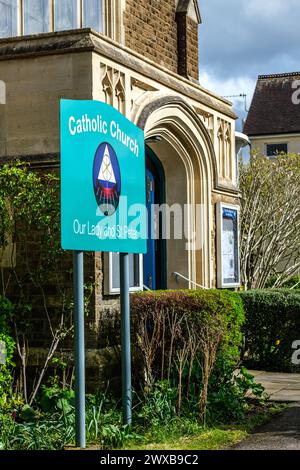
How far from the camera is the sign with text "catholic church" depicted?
6.68 metres

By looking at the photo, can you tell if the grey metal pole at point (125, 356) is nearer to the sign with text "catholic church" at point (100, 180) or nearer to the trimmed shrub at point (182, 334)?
the sign with text "catholic church" at point (100, 180)

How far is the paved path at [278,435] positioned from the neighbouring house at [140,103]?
1.98m

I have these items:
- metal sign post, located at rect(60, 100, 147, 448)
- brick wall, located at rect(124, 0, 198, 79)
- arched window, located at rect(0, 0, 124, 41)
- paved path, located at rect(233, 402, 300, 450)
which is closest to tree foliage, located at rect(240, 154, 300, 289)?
brick wall, located at rect(124, 0, 198, 79)

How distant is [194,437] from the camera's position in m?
7.65

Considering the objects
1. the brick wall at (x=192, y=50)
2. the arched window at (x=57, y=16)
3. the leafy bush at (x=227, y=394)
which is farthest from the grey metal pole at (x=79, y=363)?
the brick wall at (x=192, y=50)

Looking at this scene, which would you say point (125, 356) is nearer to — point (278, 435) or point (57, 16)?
point (278, 435)

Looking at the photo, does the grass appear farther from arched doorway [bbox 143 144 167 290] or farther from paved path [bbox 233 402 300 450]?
arched doorway [bbox 143 144 167 290]

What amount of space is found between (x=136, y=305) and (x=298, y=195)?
11.0 m

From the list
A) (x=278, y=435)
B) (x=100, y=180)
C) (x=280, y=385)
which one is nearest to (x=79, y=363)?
(x=100, y=180)

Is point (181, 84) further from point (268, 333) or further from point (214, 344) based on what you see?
point (214, 344)

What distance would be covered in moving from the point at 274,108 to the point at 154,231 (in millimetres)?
33995

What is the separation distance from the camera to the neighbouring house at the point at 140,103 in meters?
9.80

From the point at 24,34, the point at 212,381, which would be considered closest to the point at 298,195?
the point at 24,34

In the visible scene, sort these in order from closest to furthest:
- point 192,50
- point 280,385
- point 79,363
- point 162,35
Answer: point 79,363 < point 280,385 < point 162,35 < point 192,50
